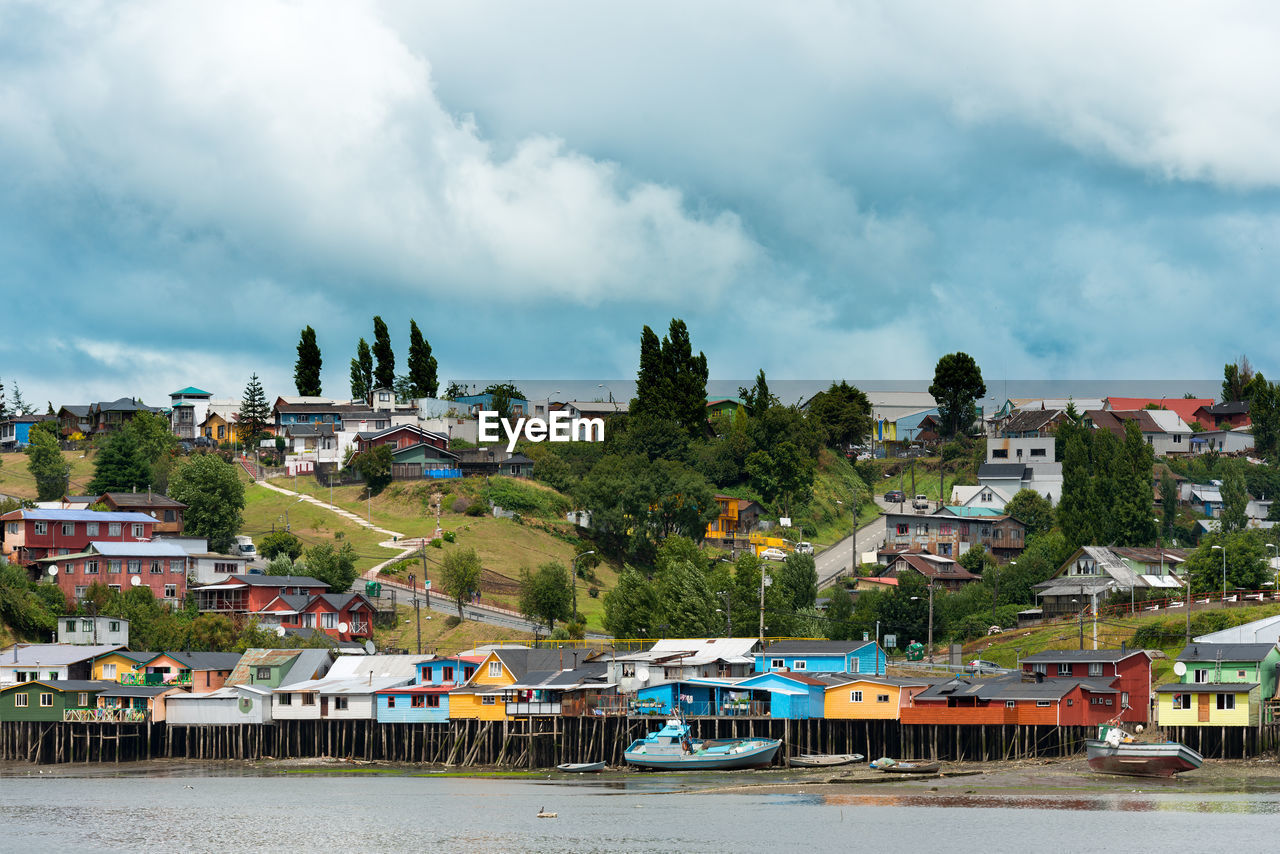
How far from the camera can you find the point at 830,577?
146875 millimetres

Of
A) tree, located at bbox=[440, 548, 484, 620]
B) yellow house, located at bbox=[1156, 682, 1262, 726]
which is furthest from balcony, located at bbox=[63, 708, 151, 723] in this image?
yellow house, located at bbox=[1156, 682, 1262, 726]

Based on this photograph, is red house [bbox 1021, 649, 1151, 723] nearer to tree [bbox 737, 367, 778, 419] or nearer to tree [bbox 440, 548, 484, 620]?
tree [bbox 440, 548, 484, 620]

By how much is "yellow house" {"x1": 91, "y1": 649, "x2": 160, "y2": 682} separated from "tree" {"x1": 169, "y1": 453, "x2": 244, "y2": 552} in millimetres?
34328

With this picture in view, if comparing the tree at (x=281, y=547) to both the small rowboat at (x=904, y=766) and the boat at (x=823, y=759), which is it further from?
the small rowboat at (x=904, y=766)

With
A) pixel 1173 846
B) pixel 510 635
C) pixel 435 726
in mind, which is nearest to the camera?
pixel 1173 846

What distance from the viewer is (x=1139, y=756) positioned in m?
81.2

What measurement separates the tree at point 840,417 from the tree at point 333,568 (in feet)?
229

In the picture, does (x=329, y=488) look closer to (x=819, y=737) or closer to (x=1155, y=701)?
(x=819, y=737)

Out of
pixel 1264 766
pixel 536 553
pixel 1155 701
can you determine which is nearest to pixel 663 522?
pixel 536 553

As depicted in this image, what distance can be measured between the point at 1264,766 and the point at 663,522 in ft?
263

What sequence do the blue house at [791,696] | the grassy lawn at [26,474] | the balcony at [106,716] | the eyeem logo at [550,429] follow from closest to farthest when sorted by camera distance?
the blue house at [791,696] < the balcony at [106,716] < the grassy lawn at [26,474] < the eyeem logo at [550,429]

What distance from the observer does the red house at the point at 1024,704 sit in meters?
87.2

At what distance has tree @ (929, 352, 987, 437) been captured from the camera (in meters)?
190

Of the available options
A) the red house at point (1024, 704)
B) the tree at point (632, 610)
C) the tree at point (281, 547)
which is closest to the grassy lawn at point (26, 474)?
the tree at point (281, 547)
